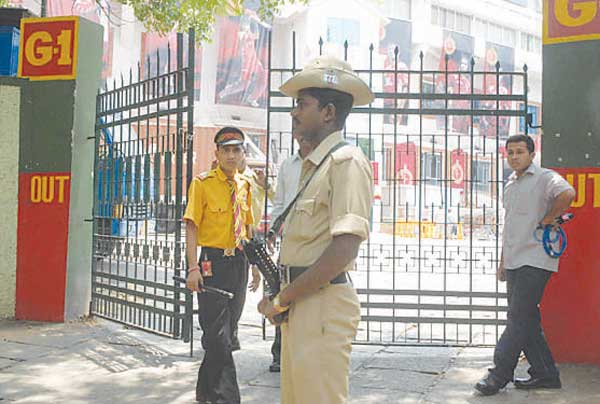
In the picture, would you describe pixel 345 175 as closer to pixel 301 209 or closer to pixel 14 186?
pixel 301 209

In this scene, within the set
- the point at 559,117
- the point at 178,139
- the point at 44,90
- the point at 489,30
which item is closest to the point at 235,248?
the point at 178,139

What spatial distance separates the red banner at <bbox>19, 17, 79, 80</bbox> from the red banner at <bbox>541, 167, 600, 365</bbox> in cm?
511

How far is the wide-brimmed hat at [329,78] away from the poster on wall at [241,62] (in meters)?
33.5

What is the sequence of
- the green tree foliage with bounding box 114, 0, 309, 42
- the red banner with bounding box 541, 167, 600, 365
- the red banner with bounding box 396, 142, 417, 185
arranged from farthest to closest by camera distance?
the green tree foliage with bounding box 114, 0, 309, 42 < the red banner with bounding box 396, 142, 417, 185 < the red banner with bounding box 541, 167, 600, 365

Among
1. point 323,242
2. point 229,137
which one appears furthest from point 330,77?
point 229,137

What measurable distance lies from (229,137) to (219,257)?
80 cm

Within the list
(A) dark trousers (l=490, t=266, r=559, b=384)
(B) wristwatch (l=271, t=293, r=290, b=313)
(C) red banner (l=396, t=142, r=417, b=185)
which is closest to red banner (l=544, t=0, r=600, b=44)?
(C) red banner (l=396, t=142, r=417, b=185)

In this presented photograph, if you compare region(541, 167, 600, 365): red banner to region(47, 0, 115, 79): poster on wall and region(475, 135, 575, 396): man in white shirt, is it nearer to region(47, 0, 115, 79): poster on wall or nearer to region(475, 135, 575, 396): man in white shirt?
region(475, 135, 575, 396): man in white shirt

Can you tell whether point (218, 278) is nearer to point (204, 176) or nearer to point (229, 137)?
point (204, 176)

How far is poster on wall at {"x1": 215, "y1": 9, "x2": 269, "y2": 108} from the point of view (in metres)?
35.7

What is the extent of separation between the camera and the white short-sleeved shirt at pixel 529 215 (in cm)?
491

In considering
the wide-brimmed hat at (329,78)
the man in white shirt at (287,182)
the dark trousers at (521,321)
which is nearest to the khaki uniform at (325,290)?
the wide-brimmed hat at (329,78)

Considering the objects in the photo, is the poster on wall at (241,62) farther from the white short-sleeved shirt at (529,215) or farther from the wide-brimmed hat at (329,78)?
the wide-brimmed hat at (329,78)

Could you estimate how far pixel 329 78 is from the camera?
2697 mm
